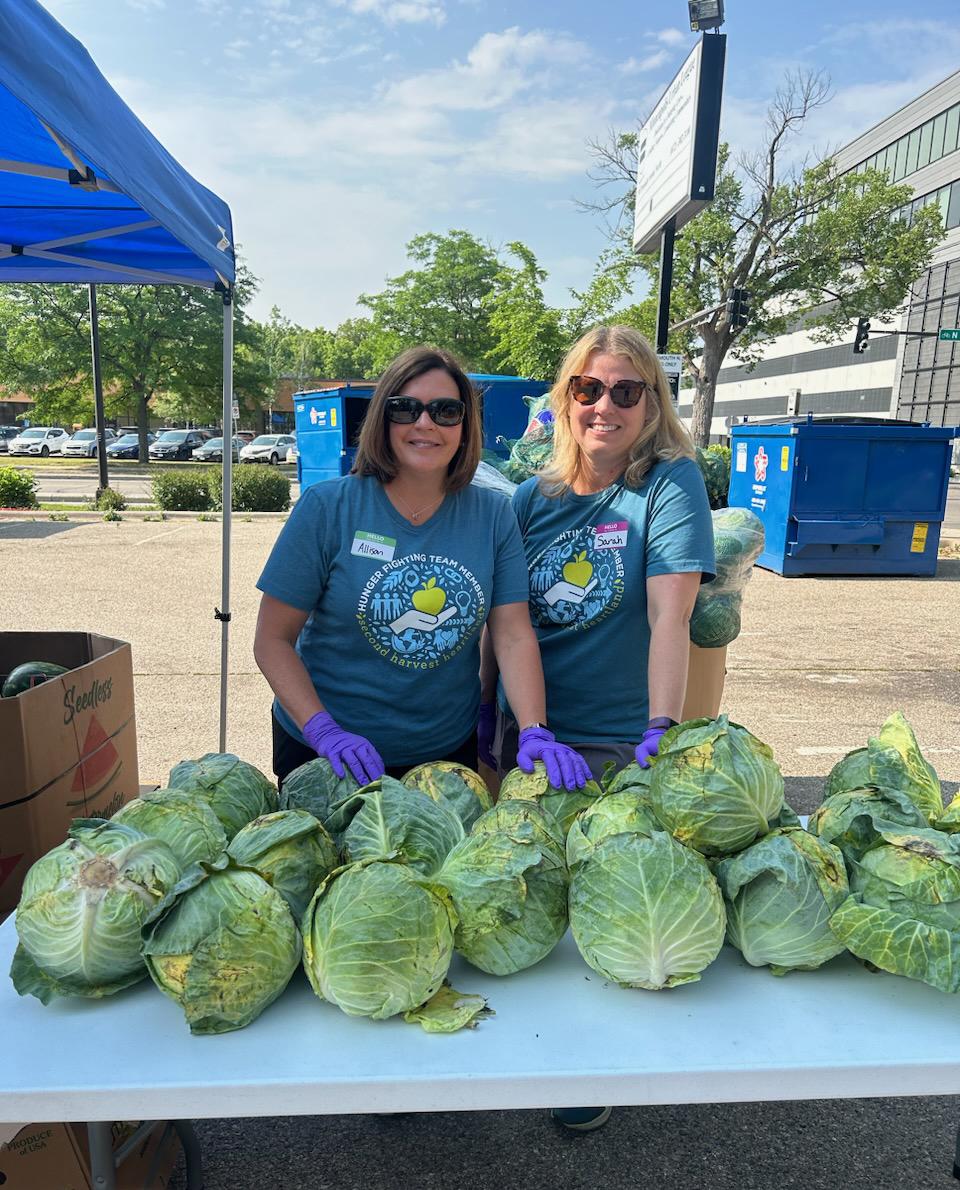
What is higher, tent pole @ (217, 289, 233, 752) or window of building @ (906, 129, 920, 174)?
window of building @ (906, 129, 920, 174)

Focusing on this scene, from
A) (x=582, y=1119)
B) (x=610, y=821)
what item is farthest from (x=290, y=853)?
(x=582, y=1119)

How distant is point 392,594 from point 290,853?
0.89 m

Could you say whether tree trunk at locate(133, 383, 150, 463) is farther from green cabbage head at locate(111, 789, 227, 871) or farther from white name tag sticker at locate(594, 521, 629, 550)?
green cabbage head at locate(111, 789, 227, 871)

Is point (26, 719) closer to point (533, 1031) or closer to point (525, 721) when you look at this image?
point (525, 721)

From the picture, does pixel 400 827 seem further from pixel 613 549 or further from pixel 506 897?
pixel 613 549

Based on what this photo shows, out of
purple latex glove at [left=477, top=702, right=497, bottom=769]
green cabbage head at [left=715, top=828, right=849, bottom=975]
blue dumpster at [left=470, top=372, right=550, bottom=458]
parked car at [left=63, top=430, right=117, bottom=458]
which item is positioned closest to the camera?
green cabbage head at [left=715, top=828, right=849, bottom=975]

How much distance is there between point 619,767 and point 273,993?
1.31m

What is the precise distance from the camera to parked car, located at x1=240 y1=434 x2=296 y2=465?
37156mm

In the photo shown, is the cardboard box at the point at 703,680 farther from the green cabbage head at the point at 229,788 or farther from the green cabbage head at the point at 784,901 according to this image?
the green cabbage head at the point at 229,788

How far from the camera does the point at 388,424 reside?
2.27 metres

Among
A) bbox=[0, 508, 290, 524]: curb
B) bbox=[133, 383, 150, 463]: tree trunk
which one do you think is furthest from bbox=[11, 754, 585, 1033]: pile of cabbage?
bbox=[133, 383, 150, 463]: tree trunk

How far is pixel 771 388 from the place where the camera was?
6247cm

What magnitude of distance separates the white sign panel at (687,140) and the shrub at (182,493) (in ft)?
42.1

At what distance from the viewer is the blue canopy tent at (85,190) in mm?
1779
